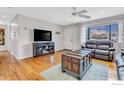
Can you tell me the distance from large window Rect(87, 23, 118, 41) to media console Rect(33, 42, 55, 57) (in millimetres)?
2812

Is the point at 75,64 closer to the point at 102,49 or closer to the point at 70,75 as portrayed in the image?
the point at 70,75

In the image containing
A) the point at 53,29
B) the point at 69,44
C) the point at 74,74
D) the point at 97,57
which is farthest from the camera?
the point at 69,44

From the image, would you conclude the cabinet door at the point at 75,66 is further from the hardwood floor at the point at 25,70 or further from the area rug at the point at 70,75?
the hardwood floor at the point at 25,70

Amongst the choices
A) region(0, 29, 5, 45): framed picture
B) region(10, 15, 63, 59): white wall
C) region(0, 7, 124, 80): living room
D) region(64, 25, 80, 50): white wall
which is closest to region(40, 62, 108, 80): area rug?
region(0, 7, 124, 80): living room

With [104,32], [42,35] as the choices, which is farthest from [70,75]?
[104,32]

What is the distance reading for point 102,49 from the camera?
4719mm

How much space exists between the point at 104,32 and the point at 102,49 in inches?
53.4

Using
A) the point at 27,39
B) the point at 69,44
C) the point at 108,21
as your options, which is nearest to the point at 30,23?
the point at 27,39

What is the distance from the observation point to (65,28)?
7641mm

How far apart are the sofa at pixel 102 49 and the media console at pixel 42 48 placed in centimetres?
238

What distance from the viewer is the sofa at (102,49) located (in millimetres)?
4094

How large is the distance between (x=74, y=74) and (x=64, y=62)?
0.51m

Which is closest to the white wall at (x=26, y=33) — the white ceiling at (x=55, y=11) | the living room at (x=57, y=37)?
the living room at (x=57, y=37)
